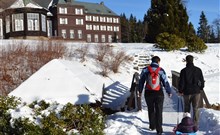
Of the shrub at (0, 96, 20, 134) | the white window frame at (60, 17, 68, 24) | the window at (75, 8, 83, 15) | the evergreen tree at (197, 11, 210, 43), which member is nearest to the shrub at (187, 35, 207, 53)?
the shrub at (0, 96, 20, 134)

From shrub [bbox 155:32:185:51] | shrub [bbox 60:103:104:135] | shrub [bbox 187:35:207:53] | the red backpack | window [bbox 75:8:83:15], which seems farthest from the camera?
window [bbox 75:8:83:15]

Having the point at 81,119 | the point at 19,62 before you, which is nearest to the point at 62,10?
the point at 19,62

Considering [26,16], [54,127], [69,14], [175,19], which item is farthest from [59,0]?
[54,127]

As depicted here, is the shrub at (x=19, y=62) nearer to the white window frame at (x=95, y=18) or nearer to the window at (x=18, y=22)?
the window at (x=18, y=22)

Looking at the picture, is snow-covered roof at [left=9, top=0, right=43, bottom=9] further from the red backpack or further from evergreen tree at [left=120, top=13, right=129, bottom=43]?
evergreen tree at [left=120, top=13, right=129, bottom=43]

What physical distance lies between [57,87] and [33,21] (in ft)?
118

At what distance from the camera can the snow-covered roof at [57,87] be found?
1108 cm

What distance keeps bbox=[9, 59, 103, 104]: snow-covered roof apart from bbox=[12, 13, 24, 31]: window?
114 feet

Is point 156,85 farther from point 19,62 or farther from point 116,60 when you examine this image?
point 116,60

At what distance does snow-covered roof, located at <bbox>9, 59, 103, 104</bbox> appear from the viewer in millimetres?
11078

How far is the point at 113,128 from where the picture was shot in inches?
332

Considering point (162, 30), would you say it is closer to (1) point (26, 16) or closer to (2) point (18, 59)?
(1) point (26, 16)

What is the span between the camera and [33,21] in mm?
45969

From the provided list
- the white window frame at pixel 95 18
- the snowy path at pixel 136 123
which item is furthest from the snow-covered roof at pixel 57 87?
the white window frame at pixel 95 18
